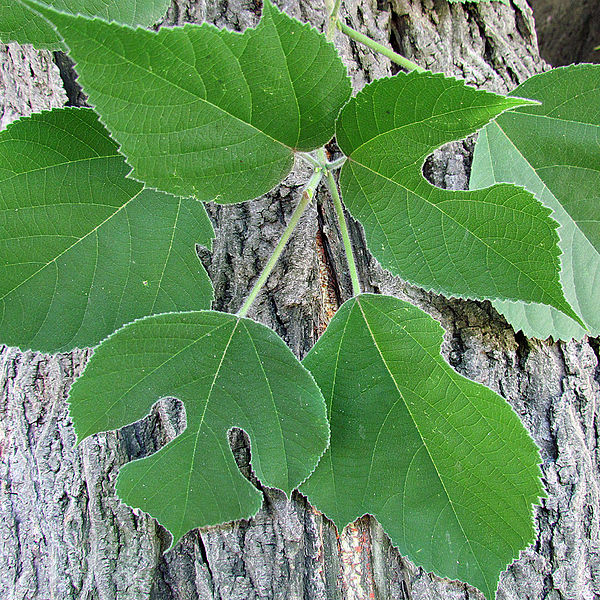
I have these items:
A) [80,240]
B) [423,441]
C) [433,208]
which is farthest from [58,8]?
[423,441]

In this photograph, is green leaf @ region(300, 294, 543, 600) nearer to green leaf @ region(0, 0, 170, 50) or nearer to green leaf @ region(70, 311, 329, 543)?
green leaf @ region(70, 311, 329, 543)

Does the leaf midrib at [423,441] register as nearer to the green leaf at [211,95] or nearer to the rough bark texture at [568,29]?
the green leaf at [211,95]

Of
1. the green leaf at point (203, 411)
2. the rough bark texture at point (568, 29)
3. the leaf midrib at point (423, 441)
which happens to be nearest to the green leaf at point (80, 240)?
the green leaf at point (203, 411)

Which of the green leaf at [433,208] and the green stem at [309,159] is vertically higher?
the green stem at [309,159]

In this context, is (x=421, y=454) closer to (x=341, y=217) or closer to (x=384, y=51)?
(x=341, y=217)

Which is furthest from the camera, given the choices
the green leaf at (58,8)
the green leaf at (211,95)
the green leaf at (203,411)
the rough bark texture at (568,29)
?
the rough bark texture at (568,29)

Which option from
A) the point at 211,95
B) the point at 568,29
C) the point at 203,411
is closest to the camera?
the point at 211,95
